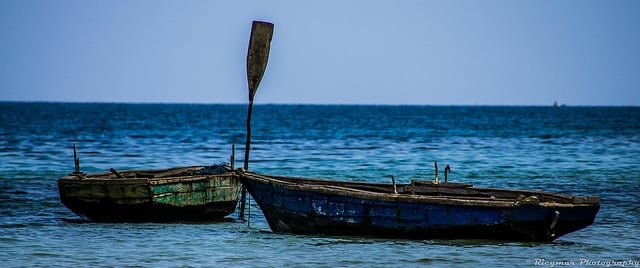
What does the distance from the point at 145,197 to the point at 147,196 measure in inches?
1.7

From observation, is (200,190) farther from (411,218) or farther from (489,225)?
(489,225)

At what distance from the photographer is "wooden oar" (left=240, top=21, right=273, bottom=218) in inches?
734

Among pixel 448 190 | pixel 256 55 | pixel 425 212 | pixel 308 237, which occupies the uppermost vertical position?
pixel 256 55

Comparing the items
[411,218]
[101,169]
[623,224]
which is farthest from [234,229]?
[101,169]

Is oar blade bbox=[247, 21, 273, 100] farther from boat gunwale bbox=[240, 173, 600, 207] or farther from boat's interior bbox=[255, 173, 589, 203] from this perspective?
boat gunwale bbox=[240, 173, 600, 207]

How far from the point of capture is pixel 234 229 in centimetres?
1719

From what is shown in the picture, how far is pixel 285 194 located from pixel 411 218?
2.31 meters

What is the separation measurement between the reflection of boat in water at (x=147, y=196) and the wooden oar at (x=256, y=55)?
0.71m

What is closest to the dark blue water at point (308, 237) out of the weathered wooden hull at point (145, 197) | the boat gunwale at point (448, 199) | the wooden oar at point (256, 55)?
the weathered wooden hull at point (145, 197)

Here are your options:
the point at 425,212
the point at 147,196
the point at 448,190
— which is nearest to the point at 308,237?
the point at 425,212

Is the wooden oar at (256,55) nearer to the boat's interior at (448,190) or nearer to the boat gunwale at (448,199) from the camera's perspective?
the boat's interior at (448,190)

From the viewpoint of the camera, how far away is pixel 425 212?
47.9ft

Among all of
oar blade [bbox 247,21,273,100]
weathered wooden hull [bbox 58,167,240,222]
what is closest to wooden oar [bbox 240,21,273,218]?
oar blade [bbox 247,21,273,100]

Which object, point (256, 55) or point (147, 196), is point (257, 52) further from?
point (147, 196)
